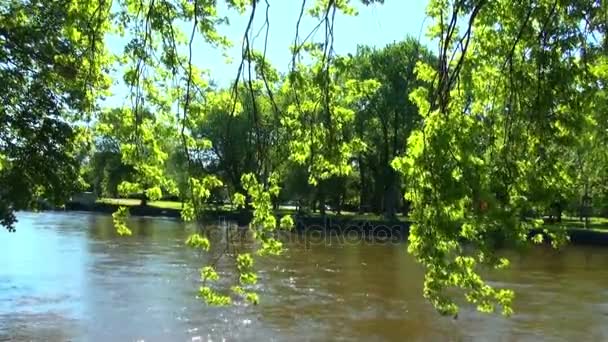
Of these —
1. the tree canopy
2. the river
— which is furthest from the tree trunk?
the tree canopy

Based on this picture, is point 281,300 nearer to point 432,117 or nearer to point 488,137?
point 488,137

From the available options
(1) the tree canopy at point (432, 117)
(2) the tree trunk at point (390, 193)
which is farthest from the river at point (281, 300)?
(2) the tree trunk at point (390, 193)

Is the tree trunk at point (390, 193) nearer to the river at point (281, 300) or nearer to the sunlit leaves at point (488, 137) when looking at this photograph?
the river at point (281, 300)

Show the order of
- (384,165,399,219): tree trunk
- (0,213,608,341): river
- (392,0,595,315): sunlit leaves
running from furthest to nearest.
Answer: (384,165,399,219): tree trunk → (0,213,608,341): river → (392,0,595,315): sunlit leaves

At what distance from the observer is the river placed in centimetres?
1437

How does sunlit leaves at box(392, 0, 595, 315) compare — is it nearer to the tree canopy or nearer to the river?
the tree canopy

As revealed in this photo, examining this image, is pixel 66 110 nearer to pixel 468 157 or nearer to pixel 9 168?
pixel 9 168

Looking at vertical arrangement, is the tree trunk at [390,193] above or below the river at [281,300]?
above

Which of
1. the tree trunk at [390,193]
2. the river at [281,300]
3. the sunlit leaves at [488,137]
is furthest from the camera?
the tree trunk at [390,193]

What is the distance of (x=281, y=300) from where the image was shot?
17969 mm

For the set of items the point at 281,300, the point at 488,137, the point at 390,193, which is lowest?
the point at 281,300

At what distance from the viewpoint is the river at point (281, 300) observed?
14367 mm

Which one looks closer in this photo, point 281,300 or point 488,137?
point 488,137

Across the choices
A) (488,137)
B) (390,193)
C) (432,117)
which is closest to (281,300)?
(488,137)
